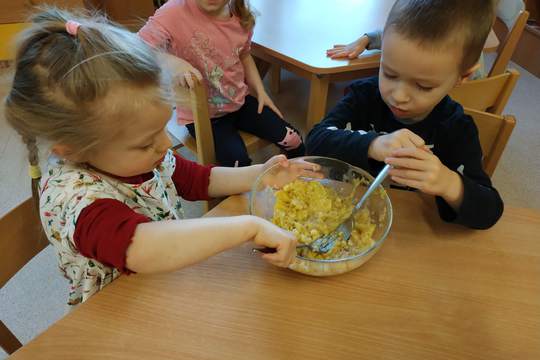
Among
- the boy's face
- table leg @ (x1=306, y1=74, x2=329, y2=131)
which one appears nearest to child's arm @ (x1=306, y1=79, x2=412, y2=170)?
the boy's face

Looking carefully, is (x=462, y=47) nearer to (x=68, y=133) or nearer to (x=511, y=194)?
(x=68, y=133)

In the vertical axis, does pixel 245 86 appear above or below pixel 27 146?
below

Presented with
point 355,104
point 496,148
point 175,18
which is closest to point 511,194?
point 496,148

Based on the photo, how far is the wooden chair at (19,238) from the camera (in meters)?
0.72

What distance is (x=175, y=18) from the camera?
1396 millimetres

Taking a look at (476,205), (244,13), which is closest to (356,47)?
(244,13)

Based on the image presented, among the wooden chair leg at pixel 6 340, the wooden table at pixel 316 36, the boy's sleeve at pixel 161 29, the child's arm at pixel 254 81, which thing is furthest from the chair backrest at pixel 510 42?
the wooden chair leg at pixel 6 340

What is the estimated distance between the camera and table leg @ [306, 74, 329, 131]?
147cm

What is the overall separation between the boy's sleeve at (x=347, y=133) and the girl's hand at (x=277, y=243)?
32cm

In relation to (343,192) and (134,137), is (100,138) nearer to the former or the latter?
(134,137)

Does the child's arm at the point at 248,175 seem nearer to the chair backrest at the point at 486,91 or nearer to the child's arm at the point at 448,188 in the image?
the child's arm at the point at 448,188

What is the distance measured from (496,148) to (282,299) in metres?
A: 0.75

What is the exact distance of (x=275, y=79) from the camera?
8.98 feet

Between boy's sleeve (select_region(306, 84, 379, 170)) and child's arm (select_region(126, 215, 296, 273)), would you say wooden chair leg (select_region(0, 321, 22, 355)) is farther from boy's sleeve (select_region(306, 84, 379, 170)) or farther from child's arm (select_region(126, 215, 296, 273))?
boy's sleeve (select_region(306, 84, 379, 170))
